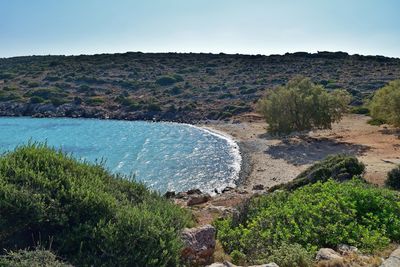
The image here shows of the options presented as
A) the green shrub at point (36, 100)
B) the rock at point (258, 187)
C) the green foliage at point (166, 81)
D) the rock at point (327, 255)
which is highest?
the green foliage at point (166, 81)

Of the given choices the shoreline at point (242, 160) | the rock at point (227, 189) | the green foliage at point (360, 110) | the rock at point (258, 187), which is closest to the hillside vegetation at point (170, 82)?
the green foliage at point (360, 110)

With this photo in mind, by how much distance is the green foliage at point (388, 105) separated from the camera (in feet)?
147

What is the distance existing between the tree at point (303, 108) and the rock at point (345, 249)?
3751cm

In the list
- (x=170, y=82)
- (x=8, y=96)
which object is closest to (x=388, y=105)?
(x=170, y=82)

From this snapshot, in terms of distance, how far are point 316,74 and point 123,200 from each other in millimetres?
97478

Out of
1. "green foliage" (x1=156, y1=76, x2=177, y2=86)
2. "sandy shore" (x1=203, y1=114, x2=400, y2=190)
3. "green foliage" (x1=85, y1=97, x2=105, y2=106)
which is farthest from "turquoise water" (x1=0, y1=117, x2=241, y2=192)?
"green foliage" (x1=156, y1=76, x2=177, y2=86)

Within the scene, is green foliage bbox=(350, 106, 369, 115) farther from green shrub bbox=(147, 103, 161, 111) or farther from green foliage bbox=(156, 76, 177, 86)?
green foliage bbox=(156, 76, 177, 86)

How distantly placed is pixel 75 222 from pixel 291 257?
4643mm

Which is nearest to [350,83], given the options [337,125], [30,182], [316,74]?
[316,74]

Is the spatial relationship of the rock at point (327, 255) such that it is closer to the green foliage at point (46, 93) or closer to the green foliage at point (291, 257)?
the green foliage at point (291, 257)

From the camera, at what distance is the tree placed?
47156 millimetres

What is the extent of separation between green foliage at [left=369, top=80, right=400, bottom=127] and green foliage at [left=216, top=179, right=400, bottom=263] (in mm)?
34073

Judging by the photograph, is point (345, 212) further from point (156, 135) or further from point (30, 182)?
point (156, 135)

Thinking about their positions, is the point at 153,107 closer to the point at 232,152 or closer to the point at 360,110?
the point at 360,110
